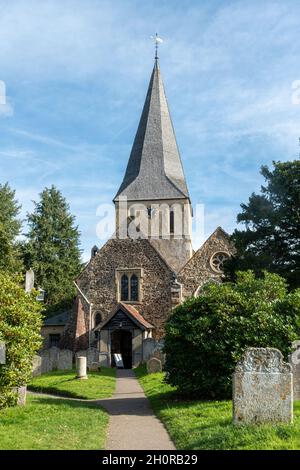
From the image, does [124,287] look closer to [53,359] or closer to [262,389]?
[53,359]

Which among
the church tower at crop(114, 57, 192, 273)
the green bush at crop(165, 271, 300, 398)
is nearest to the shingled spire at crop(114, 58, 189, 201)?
the church tower at crop(114, 57, 192, 273)

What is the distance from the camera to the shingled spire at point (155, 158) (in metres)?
43.7

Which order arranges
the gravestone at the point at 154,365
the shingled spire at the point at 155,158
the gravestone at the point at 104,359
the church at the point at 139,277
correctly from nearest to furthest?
the gravestone at the point at 154,365
the gravestone at the point at 104,359
the church at the point at 139,277
the shingled spire at the point at 155,158

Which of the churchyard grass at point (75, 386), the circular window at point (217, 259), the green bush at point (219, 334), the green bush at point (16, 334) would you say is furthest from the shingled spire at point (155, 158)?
the green bush at point (16, 334)

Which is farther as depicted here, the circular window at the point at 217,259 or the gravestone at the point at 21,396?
the circular window at the point at 217,259

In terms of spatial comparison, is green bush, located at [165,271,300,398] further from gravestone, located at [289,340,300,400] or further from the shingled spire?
the shingled spire

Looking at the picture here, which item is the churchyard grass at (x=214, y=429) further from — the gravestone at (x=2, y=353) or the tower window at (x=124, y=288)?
the tower window at (x=124, y=288)

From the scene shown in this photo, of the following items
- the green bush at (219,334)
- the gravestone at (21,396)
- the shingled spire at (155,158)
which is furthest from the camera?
the shingled spire at (155,158)

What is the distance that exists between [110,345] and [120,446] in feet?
74.5

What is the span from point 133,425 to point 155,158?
118ft

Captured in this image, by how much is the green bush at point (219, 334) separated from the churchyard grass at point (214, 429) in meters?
0.66

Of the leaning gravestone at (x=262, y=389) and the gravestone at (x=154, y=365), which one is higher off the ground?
the leaning gravestone at (x=262, y=389)

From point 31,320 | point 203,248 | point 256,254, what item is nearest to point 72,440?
point 31,320

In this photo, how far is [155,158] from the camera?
45.5 metres
